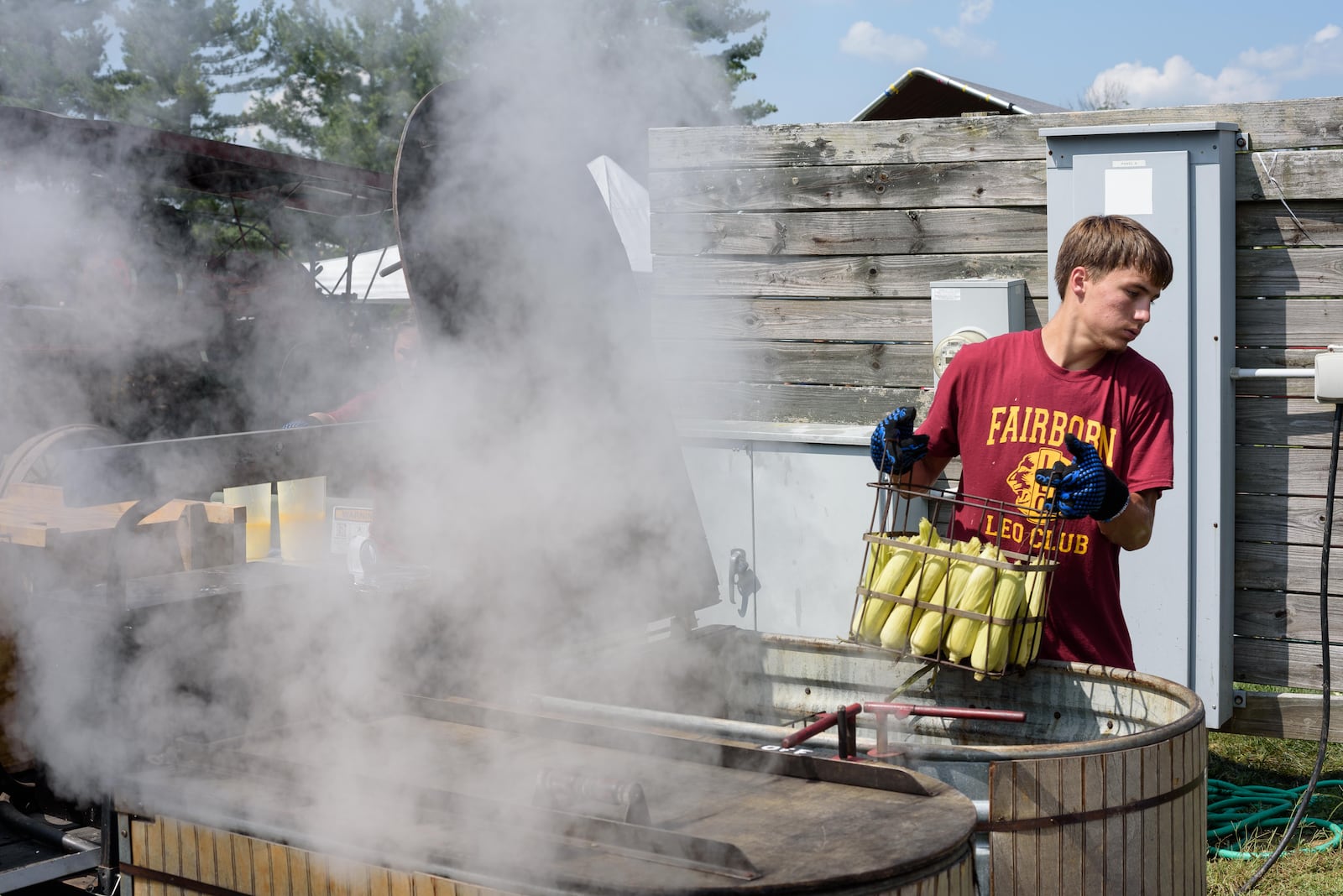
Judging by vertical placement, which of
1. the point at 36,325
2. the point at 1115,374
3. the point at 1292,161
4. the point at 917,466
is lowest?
the point at 917,466

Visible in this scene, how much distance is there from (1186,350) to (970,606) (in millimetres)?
1832

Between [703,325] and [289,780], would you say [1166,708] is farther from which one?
[703,325]

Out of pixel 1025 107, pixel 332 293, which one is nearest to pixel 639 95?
pixel 1025 107

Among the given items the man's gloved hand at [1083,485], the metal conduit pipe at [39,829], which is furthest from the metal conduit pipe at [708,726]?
the metal conduit pipe at [39,829]

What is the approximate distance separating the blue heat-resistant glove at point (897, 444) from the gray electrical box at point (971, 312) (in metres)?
1.38

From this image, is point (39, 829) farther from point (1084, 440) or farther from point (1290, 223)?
point (1290, 223)

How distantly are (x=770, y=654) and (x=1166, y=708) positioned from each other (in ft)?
2.73

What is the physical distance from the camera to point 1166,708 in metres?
2.04

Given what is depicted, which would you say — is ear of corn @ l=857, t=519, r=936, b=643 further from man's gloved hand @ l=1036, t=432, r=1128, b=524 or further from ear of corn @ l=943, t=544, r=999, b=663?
man's gloved hand @ l=1036, t=432, r=1128, b=524

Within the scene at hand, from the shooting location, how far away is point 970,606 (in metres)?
2.13

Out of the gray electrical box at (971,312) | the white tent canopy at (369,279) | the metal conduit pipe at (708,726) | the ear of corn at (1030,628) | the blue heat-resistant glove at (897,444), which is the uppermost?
the white tent canopy at (369,279)

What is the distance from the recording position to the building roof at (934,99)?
5.66 metres

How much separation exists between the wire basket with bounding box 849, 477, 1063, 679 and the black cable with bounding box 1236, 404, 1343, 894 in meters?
1.57

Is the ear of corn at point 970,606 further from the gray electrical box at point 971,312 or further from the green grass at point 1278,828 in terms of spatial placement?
the gray electrical box at point 971,312
